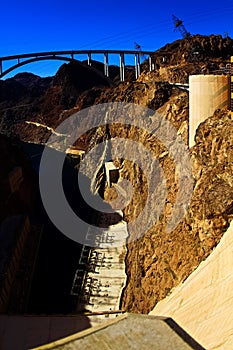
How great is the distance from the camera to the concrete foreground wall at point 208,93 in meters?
15.2

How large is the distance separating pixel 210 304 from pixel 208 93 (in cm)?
1059

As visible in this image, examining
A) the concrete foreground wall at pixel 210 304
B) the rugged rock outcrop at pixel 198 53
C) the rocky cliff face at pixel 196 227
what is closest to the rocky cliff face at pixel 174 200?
the rocky cliff face at pixel 196 227

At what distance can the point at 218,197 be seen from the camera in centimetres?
1273

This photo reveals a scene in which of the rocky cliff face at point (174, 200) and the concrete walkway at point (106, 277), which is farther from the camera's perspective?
the concrete walkway at point (106, 277)

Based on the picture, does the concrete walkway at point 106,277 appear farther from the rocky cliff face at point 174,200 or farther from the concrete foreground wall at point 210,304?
the concrete foreground wall at point 210,304

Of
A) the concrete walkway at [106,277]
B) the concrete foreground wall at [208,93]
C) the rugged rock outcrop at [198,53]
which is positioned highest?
the rugged rock outcrop at [198,53]

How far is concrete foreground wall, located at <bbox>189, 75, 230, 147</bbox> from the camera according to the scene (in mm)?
15242

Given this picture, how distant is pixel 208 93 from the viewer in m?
15.5

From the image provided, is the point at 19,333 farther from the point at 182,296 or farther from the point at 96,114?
the point at 96,114

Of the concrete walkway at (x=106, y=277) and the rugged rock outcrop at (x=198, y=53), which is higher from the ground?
the rugged rock outcrop at (x=198, y=53)

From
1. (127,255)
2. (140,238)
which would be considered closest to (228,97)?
(140,238)

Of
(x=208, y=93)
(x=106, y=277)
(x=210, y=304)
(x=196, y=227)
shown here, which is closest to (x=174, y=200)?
(x=196, y=227)

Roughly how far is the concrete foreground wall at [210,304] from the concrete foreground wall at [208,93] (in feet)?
26.3

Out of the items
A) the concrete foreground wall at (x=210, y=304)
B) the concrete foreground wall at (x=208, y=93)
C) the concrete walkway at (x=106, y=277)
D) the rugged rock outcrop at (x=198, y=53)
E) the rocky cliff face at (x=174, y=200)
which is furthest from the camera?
the rugged rock outcrop at (x=198, y=53)
